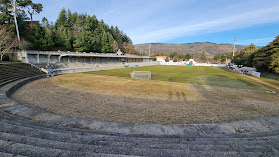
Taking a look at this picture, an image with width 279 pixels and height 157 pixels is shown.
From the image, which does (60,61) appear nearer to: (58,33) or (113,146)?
(58,33)

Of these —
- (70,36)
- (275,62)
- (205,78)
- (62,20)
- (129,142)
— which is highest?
(62,20)

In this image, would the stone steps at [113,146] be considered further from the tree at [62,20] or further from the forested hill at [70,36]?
the tree at [62,20]

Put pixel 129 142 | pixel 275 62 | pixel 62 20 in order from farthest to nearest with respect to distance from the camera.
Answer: pixel 62 20 → pixel 275 62 → pixel 129 142

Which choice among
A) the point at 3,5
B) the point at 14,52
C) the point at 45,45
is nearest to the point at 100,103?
the point at 14,52

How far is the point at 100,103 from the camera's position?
917 centimetres

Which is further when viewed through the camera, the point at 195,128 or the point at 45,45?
the point at 45,45

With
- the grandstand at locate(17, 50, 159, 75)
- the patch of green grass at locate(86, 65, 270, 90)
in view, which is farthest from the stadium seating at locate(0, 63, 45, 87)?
the patch of green grass at locate(86, 65, 270, 90)

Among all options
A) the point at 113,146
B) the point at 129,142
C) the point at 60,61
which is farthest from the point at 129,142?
the point at 60,61

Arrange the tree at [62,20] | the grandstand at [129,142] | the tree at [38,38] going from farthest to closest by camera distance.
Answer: the tree at [62,20], the tree at [38,38], the grandstand at [129,142]

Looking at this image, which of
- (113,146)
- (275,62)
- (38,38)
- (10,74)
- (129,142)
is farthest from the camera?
(38,38)

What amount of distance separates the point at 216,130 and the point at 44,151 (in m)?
5.51

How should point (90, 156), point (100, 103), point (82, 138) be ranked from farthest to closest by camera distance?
point (100, 103), point (82, 138), point (90, 156)

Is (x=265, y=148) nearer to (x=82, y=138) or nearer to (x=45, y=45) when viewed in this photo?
(x=82, y=138)

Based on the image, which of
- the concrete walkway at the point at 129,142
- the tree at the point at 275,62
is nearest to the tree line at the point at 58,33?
the concrete walkway at the point at 129,142
